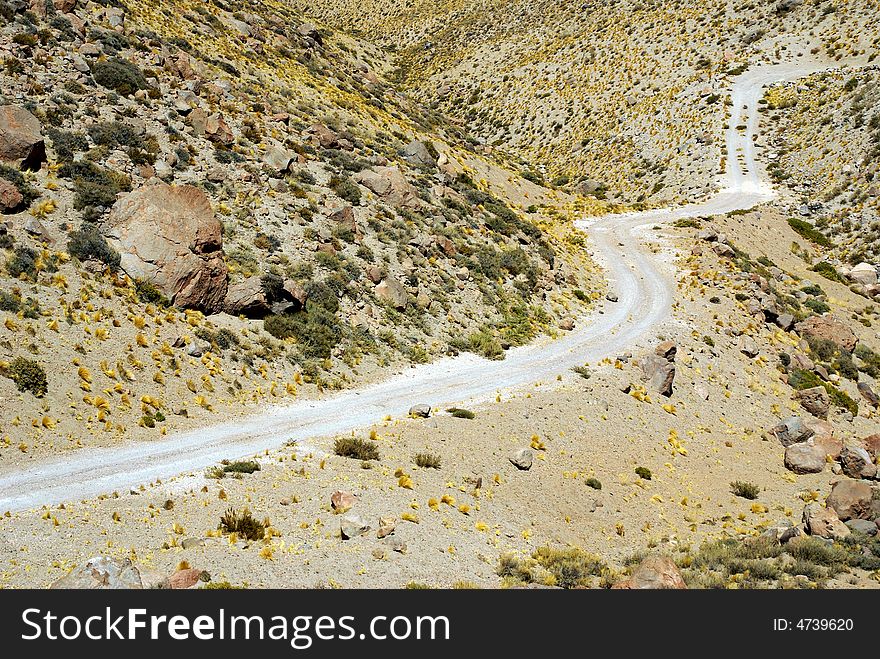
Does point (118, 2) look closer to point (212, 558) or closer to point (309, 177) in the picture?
point (309, 177)

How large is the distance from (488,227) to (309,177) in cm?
1418

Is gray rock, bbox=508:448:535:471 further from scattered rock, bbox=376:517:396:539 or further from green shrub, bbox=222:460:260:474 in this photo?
green shrub, bbox=222:460:260:474

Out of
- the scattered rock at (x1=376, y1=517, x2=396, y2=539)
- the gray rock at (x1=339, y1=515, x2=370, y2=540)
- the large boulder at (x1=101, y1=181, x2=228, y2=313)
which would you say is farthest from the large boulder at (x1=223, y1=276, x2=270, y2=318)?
Result: the scattered rock at (x1=376, y1=517, x2=396, y2=539)

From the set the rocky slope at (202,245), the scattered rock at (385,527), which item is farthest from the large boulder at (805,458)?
the scattered rock at (385,527)

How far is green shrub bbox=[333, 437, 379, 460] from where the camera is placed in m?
18.9

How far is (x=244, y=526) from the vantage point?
13.8m

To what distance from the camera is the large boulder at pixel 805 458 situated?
24.2 meters

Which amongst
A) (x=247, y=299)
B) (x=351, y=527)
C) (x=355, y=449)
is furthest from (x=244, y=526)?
(x=247, y=299)

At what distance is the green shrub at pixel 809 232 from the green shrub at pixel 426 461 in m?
54.2

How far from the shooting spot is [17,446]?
15.7 metres

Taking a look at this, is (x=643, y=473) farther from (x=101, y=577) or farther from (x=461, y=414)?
(x=101, y=577)

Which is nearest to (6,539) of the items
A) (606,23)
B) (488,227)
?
(488,227)

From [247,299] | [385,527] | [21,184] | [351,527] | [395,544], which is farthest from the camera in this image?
[247,299]

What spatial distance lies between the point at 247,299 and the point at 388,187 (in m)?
16.8
